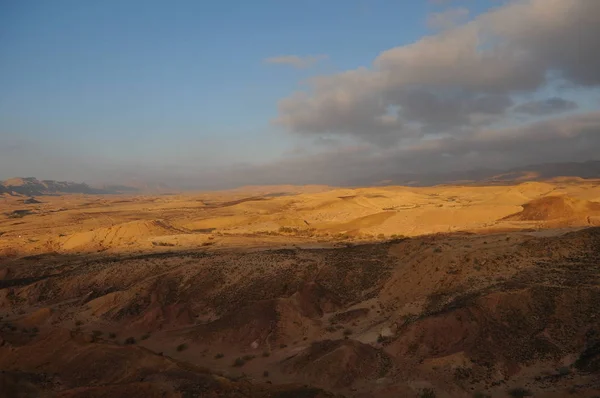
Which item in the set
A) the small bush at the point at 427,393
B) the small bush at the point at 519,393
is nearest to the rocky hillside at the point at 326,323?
the small bush at the point at 427,393

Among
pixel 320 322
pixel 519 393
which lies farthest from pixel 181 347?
pixel 519 393

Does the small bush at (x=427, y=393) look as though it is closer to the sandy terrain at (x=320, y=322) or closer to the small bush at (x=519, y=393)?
the sandy terrain at (x=320, y=322)

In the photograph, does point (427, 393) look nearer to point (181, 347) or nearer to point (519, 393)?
point (519, 393)

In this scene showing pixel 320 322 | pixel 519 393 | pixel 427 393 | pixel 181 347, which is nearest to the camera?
pixel 519 393

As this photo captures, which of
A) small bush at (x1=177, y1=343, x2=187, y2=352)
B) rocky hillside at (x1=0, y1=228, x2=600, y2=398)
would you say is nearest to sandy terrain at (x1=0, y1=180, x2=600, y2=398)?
rocky hillside at (x1=0, y1=228, x2=600, y2=398)

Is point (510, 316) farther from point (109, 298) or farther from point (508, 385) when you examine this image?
point (109, 298)

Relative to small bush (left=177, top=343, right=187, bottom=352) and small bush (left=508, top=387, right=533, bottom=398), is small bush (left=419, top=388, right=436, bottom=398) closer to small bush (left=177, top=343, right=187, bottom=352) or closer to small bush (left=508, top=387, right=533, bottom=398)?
small bush (left=508, top=387, right=533, bottom=398)
